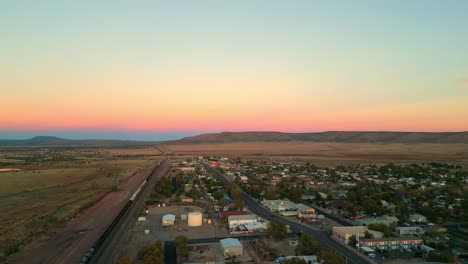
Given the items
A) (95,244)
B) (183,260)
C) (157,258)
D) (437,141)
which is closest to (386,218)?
(183,260)

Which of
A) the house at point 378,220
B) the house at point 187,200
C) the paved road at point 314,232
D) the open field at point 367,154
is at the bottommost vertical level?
the paved road at point 314,232

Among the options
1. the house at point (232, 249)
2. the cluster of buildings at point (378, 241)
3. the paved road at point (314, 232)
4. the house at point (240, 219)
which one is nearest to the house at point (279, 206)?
the paved road at point (314, 232)

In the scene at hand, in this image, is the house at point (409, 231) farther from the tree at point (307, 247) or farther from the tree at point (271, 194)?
the tree at point (271, 194)

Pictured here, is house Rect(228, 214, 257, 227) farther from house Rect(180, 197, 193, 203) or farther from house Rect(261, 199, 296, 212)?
house Rect(180, 197, 193, 203)

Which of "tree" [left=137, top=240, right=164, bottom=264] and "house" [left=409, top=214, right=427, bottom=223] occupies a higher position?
"tree" [left=137, top=240, right=164, bottom=264]

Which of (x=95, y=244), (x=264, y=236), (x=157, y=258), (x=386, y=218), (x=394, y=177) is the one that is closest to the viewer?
(x=157, y=258)

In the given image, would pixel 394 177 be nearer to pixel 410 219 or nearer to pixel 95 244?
pixel 410 219

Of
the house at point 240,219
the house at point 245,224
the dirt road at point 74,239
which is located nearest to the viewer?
the dirt road at point 74,239

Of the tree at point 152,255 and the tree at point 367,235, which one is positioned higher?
the tree at point 152,255

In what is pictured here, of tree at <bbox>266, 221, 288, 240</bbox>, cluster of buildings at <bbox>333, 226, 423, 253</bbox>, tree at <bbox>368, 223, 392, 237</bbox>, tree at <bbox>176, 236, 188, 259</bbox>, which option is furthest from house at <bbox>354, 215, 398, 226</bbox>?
tree at <bbox>176, 236, 188, 259</bbox>
